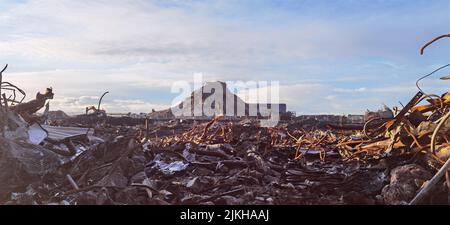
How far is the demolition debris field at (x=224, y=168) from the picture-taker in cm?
405

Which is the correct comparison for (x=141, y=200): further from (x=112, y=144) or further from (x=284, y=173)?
(x=284, y=173)

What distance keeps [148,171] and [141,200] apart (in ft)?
3.55

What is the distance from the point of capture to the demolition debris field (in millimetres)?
4051

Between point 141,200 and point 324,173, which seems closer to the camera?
point 141,200

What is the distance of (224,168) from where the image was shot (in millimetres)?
5164

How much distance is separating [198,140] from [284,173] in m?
2.35
